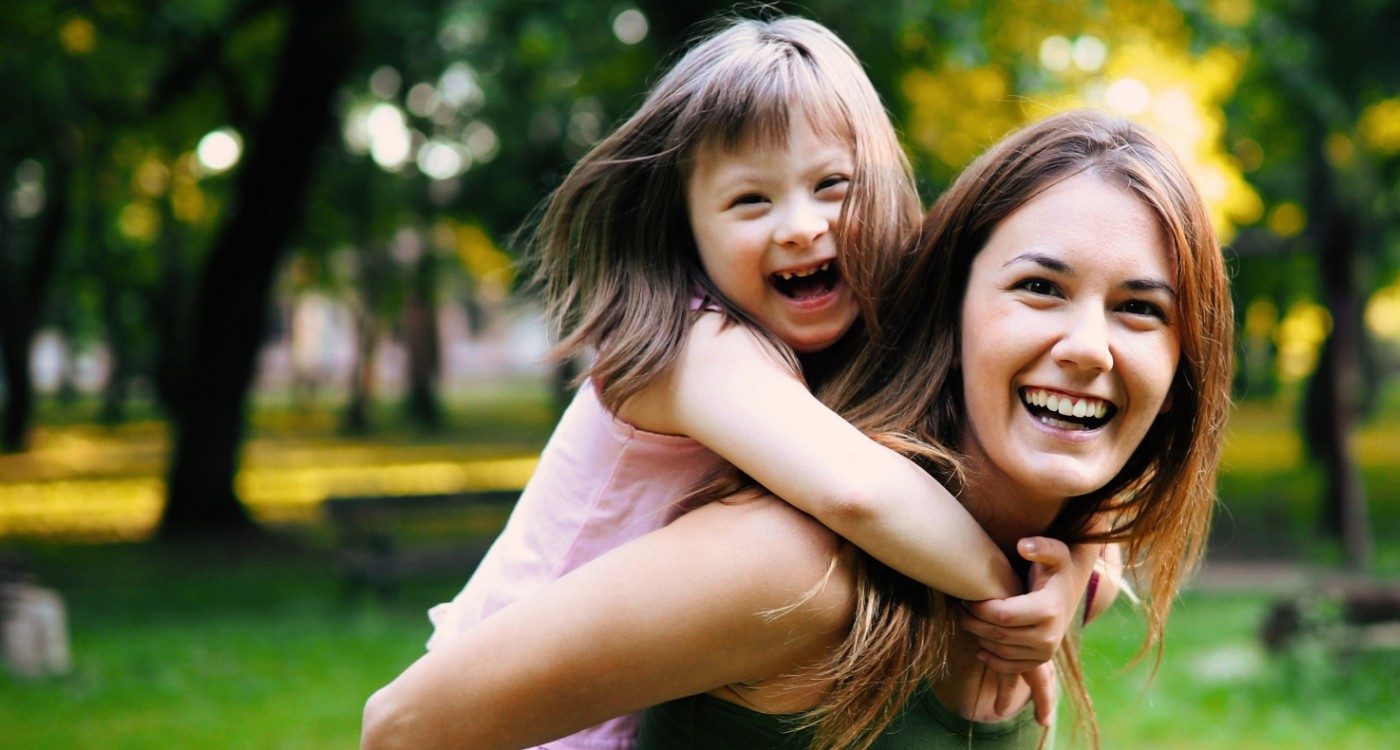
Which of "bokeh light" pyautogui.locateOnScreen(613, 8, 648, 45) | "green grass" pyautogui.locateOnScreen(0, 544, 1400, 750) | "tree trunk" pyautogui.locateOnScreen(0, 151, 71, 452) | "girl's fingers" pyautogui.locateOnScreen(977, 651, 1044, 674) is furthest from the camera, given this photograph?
"tree trunk" pyautogui.locateOnScreen(0, 151, 71, 452)

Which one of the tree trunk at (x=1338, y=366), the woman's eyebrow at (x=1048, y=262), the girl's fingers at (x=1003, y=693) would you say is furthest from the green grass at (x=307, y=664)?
the woman's eyebrow at (x=1048, y=262)

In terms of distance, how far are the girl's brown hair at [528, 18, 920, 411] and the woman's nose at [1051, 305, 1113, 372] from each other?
0.41 m

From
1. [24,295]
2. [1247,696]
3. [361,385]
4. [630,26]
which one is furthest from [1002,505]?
[361,385]

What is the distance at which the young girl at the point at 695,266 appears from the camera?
219 centimetres

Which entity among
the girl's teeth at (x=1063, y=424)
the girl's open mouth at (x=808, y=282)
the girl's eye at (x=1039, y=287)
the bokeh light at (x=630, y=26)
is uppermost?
the bokeh light at (x=630, y=26)

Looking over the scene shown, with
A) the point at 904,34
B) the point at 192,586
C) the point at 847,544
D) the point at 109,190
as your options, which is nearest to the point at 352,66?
the point at 192,586

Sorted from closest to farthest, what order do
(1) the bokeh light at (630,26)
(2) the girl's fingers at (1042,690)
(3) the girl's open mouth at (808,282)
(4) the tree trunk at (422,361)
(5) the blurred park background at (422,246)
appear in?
(2) the girl's fingers at (1042,690)
(3) the girl's open mouth at (808,282)
(5) the blurred park background at (422,246)
(1) the bokeh light at (630,26)
(4) the tree trunk at (422,361)

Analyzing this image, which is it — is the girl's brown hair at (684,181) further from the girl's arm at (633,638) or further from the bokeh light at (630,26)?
the bokeh light at (630,26)

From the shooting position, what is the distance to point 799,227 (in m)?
2.30

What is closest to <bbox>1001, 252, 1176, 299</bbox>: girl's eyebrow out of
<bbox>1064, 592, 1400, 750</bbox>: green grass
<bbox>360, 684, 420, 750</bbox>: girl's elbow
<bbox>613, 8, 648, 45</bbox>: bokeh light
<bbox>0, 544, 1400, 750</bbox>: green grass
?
<bbox>360, 684, 420, 750</bbox>: girl's elbow

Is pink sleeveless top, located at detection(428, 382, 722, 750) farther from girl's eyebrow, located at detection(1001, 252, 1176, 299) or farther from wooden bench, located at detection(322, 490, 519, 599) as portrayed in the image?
wooden bench, located at detection(322, 490, 519, 599)

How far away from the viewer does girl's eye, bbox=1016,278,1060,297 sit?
196cm

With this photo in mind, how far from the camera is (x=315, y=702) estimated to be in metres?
8.80

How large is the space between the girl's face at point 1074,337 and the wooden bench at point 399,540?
10112 millimetres
